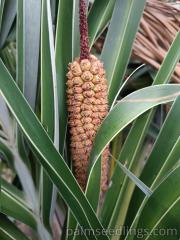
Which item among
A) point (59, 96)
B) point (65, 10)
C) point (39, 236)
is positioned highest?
point (65, 10)

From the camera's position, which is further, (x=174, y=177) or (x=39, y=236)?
(x=39, y=236)

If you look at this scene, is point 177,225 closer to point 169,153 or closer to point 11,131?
point 169,153

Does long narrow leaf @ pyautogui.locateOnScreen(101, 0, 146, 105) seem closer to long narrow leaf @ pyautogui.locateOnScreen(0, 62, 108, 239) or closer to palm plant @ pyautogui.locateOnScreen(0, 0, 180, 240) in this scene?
palm plant @ pyautogui.locateOnScreen(0, 0, 180, 240)

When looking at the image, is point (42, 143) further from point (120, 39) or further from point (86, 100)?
point (120, 39)

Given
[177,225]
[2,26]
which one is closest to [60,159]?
[177,225]

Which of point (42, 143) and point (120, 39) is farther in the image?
point (120, 39)

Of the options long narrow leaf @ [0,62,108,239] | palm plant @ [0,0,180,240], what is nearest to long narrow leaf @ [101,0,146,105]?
palm plant @ [0,0,180,240]

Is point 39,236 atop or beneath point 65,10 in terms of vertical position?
beneath

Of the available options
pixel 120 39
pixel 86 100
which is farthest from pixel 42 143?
pixel 120 39
